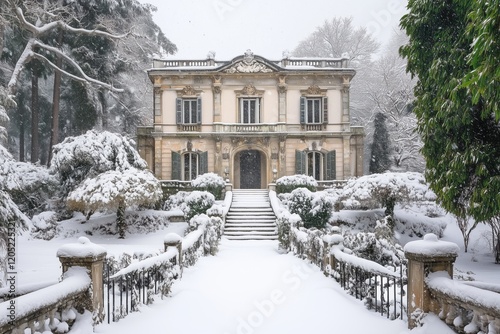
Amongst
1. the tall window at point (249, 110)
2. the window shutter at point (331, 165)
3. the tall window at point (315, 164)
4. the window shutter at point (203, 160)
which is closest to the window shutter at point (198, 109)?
the window shutter at point (203, 160)

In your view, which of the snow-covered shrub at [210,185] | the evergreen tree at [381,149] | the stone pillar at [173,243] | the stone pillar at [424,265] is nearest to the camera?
the stone pillar at [424,265]

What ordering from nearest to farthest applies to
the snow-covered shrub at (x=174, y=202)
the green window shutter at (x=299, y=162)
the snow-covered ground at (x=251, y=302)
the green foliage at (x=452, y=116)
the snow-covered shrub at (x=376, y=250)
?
the snow-covered ground at (x=251, y=302)
the green foliage at (x=452, y=116)
the snow-covered shrub at (x=376, y=250)
the snow-covered shrub at (x=174, y=202)
the green window shutter at (x=299, y=162)

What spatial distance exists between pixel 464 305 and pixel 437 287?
483 mm

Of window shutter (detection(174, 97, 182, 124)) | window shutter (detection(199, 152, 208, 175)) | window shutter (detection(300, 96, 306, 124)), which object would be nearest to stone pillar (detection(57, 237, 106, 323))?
window shutter (detection(199, 152, 208, 175))

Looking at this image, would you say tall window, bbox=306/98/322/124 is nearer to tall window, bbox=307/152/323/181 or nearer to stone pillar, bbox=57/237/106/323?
tall window, bbox=307/152/323/181

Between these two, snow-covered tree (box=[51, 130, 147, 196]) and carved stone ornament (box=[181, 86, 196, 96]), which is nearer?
snow-covered tree (box=[51, 130, 147, 196])

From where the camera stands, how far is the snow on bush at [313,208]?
16484 mm

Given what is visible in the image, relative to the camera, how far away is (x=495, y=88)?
4.08 m

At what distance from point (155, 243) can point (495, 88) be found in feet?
46.4

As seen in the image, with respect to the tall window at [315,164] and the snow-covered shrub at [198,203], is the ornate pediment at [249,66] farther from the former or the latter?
the snow-covered shrub at [198,203]

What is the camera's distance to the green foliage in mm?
6848

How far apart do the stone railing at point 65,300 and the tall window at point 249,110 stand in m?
20.7

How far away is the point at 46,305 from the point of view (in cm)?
383

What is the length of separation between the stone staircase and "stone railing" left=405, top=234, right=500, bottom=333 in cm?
1105
